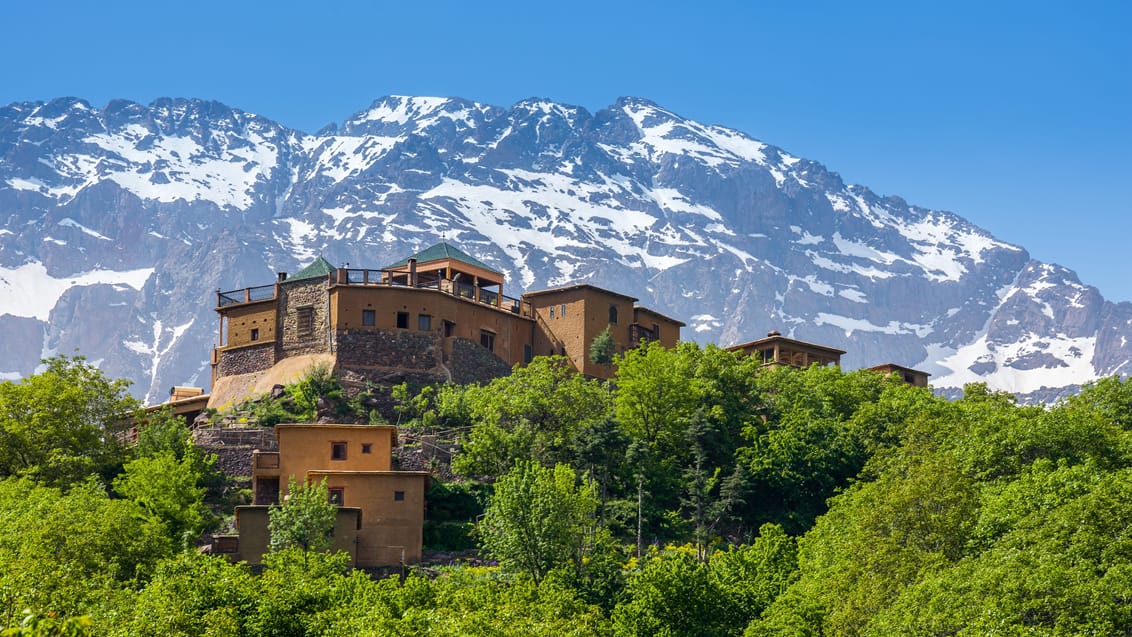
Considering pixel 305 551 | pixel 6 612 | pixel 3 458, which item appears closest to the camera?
pixel 6 612

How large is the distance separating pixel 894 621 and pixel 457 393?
40642 millimetres

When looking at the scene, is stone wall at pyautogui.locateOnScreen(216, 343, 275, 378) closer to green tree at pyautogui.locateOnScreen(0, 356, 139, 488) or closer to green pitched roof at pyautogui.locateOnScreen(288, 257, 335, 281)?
green pitched roof at pyautogui.locateOnScreen(288, 257, 335, 281)

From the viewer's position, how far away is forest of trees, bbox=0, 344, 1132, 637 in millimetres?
54406

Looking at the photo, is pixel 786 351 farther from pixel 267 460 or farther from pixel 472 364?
pixel 267 460

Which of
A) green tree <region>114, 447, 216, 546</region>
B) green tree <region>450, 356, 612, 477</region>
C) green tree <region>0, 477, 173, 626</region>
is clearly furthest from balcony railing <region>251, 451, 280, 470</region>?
green tree <region>450, 356, 612, 477</region>

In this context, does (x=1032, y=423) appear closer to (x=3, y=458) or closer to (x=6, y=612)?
(x=6, y=612)

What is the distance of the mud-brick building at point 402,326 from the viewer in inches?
3723

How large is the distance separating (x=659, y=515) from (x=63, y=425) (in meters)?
30.7

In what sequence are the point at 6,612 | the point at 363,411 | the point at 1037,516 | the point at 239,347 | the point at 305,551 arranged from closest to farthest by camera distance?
the point at 6,612, the point at 1037,516, the point at 305,551, the point at 363,411, the point at 239,347

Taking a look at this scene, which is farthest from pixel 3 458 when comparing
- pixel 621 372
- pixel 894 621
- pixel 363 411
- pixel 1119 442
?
pixel 1119 442

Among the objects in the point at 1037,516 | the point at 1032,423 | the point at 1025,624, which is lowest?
the point at 1025,624

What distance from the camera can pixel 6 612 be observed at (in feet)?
168

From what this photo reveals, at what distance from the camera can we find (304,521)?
2746 inches

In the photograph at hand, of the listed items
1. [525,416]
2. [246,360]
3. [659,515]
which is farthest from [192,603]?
[246,360]
